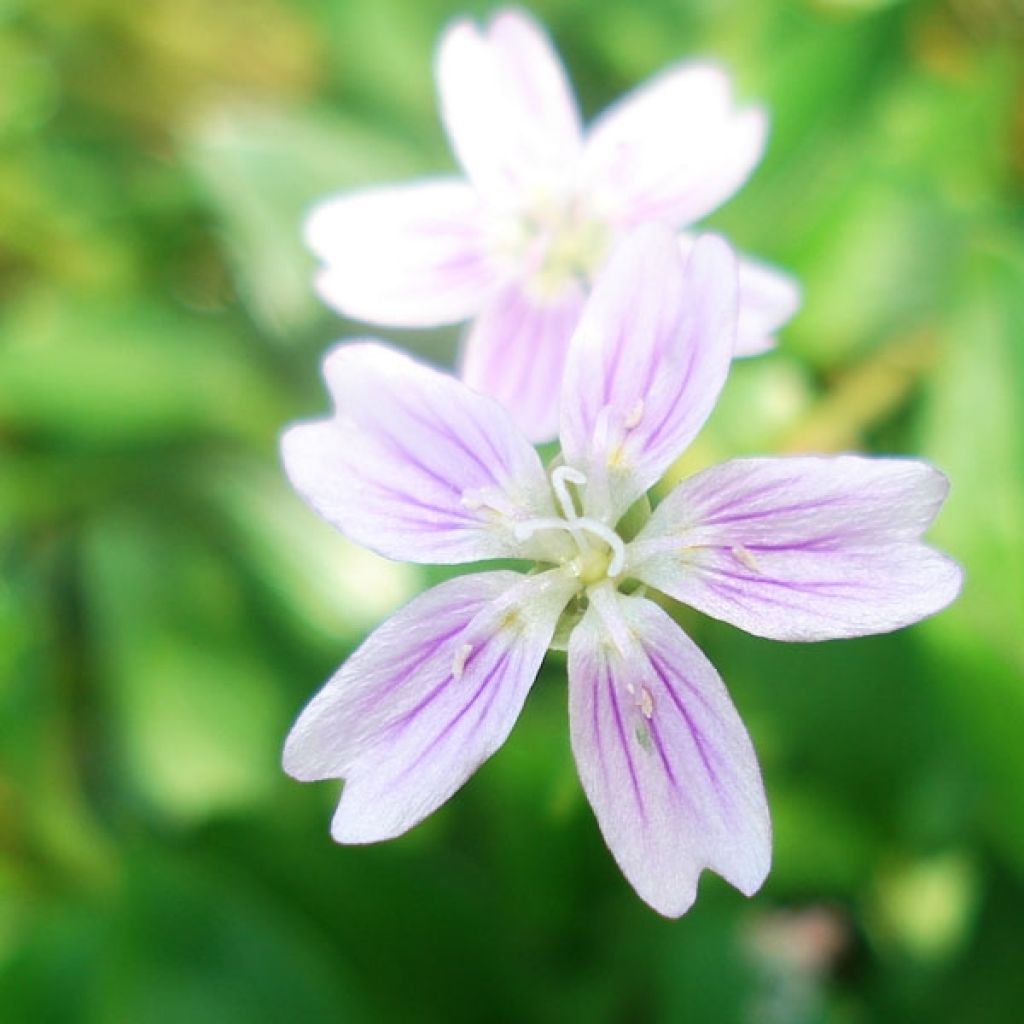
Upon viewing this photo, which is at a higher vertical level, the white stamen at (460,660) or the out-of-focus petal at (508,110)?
the out-of-focus petal at (508,110)

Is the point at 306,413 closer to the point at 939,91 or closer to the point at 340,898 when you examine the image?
the point at 340,898

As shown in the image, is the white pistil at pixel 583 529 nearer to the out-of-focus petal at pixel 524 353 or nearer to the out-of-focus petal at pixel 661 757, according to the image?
the out-of-focus petal at pixel 661 757

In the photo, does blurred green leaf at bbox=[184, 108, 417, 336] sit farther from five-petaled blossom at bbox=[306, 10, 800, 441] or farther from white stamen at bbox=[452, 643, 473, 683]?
white stamen at bbox=[452, 643, 473, 683]

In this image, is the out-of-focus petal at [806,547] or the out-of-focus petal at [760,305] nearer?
the out-of-focus petal at [806,547]

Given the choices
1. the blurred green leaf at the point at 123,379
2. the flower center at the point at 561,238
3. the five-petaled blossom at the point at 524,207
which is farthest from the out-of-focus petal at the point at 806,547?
the blurred green leaf at the point at 123,379

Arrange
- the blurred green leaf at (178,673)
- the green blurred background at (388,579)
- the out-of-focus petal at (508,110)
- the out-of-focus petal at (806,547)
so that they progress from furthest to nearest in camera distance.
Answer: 1. the blurred green leaf at (178,673)
2. the green blurred background at (388,579)
3. the out-of-focus petal at (508,110)
4. the out-of-focus petal at (806,547)

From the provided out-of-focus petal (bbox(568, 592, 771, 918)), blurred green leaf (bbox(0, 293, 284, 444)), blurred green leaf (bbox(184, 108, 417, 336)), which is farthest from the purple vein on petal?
blurred green leaf (bbox(0, 293, 284, 444))

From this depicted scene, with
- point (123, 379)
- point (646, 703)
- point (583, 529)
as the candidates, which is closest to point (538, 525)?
point (583, 529)

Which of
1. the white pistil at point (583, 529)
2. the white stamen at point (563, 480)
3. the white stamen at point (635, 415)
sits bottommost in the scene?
the white pistil at point (583, 529)
